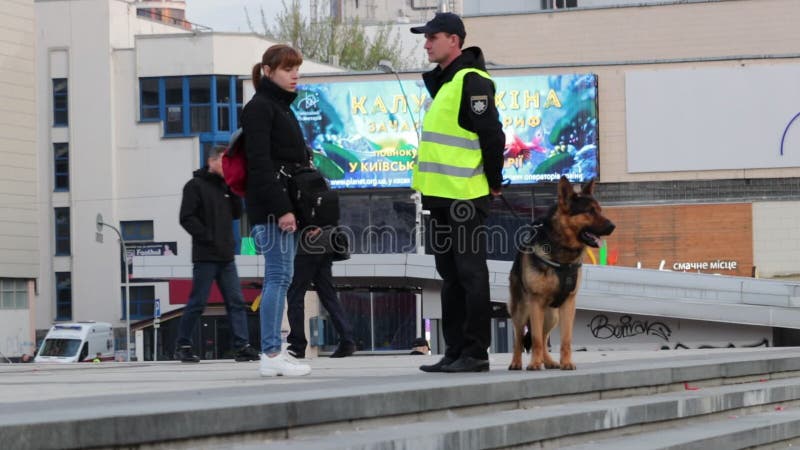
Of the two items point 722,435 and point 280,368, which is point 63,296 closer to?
point 280,368

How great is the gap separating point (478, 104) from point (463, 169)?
39 cm

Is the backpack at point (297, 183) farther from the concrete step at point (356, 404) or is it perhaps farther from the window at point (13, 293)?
the window at point (13, 293)

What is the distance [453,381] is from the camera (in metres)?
7.68

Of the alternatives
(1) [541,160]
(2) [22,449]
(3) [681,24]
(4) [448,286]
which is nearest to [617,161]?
(1) [541,160]

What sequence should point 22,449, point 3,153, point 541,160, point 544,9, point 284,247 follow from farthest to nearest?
point 3,153, point 544,9, point 541,160, point 284,247, point 22,449

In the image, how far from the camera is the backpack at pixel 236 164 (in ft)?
Answer: 32.4

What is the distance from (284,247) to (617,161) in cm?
5147

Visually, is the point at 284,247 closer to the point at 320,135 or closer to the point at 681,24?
the point at 320,135

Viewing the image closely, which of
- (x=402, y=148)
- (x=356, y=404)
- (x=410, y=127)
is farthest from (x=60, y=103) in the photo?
(x=356, y=404)

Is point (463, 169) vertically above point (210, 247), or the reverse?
point (463, 169)

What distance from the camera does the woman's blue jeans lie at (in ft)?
31.3

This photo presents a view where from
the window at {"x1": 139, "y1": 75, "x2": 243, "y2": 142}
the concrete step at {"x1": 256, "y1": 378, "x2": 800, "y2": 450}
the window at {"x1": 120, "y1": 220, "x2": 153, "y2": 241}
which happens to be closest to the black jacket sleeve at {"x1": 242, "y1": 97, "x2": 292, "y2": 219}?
the concrete step at {"x1": 256, "y1": 378, "x2": 800, "y2": 450}

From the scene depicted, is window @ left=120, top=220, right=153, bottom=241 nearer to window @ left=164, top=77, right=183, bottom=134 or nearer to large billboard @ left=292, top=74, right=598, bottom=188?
window @ left=164, top=77, right=183, bottom=134

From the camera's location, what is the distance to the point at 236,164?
988 cm
